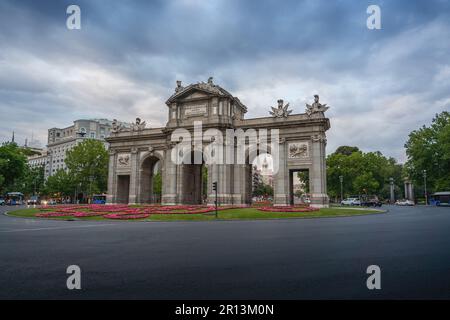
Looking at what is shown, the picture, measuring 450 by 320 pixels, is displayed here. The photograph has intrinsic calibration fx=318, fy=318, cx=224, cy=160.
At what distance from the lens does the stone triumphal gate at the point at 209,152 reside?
43.9 metres

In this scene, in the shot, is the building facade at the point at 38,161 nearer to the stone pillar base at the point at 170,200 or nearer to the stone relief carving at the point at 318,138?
the stone pillar base at the point at 170,200

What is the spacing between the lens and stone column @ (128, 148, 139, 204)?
55.2 metres

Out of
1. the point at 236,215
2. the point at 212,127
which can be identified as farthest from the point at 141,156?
the point at 236,215

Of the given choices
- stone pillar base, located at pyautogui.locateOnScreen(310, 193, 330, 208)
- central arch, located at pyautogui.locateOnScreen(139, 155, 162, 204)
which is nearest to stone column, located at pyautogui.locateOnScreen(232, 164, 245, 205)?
stone pillar base, located at pyautogui.locateOnScreen(310, 193, 330, 208)

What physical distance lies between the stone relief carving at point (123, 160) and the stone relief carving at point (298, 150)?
96.5 ft

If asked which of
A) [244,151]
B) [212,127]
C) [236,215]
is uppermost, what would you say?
[212,127]

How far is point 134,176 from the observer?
55594 millimetres

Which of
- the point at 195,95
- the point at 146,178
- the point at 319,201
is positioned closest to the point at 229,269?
the point at 319,201

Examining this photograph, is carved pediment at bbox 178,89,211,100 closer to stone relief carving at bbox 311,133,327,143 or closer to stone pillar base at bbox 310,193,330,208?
stone relief carving at bbox 311,133,327,143

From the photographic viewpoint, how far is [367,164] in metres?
82.7

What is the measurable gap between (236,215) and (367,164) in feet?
209
